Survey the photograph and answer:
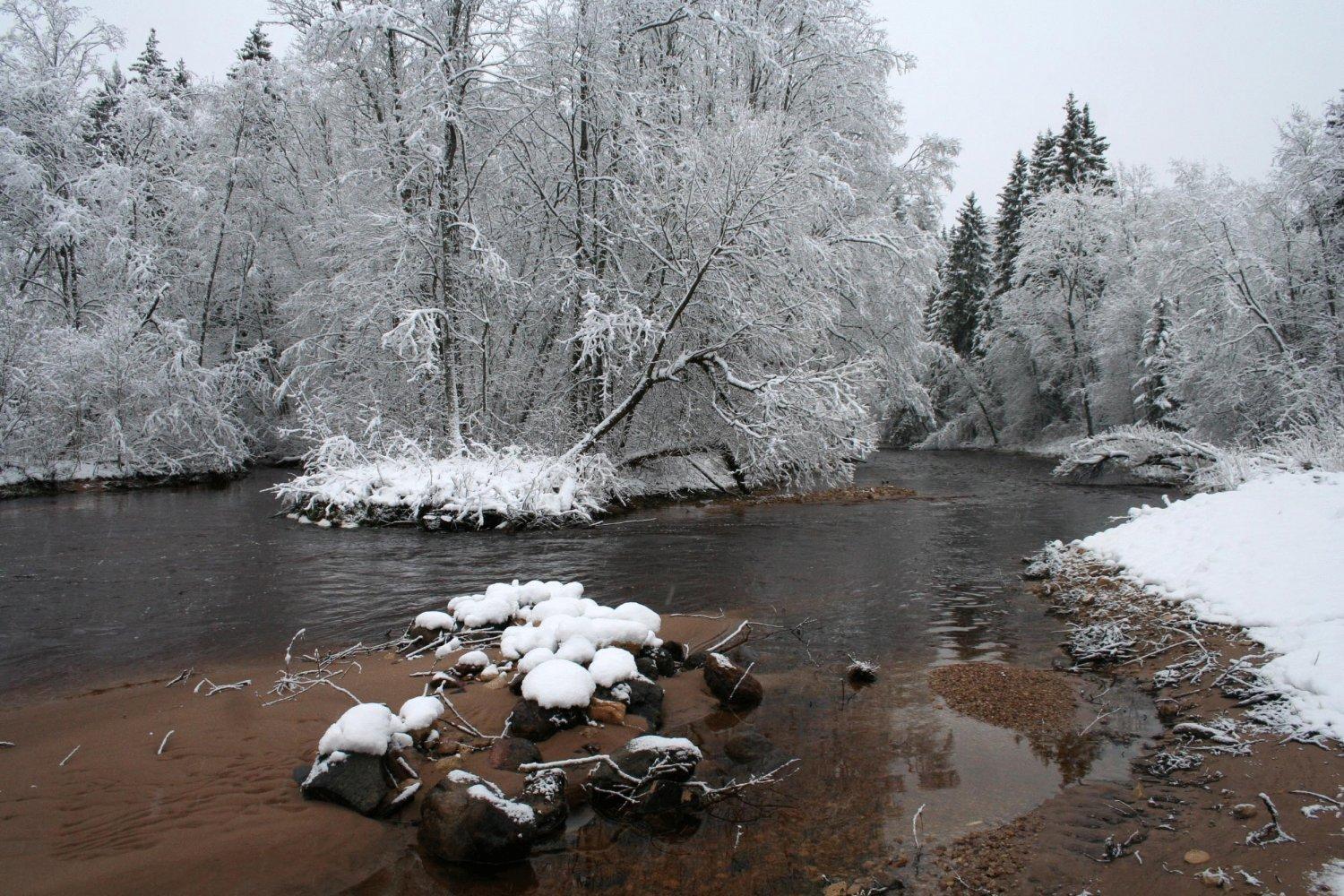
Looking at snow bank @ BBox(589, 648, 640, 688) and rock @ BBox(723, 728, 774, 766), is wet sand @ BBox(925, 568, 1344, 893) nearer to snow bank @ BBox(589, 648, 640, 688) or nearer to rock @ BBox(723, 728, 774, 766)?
rock @ BBox(723, 728, 774, 766)

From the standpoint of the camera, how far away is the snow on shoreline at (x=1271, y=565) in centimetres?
455

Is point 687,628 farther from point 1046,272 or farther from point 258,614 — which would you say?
point 1046,272

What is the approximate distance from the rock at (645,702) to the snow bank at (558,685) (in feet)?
0.95

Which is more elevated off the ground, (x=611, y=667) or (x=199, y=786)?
(x=611, y=667)

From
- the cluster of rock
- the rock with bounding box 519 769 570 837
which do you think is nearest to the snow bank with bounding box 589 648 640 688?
the cluster of rock

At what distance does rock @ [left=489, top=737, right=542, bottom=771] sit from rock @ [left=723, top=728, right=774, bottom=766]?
48.1 inches

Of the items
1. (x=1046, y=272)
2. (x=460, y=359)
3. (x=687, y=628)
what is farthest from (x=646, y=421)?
(x=1046, y=272)

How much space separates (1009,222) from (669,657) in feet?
128

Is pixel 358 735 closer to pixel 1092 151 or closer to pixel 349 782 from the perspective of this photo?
pixel 349 782

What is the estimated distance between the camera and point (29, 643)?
643cm

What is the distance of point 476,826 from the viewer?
3428 mm

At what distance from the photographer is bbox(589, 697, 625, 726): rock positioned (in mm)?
4812

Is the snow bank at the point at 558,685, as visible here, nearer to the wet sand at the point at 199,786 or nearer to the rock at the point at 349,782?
the wet sand at the point at 199,786

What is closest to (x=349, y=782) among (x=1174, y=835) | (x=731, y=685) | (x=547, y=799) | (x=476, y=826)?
(x=476, y=826)
